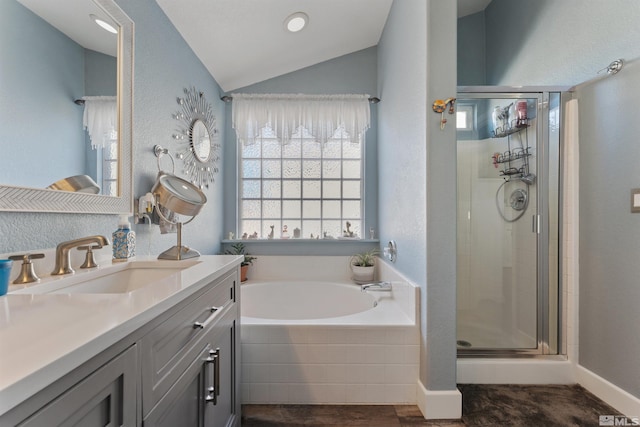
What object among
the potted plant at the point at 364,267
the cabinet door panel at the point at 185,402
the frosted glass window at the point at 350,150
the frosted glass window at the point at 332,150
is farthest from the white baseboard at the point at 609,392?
the frosted glass window at the point at 332,150

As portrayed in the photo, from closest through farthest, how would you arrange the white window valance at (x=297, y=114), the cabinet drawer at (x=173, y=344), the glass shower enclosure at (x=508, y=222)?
the cabinet drawer at (x=173, y=344)
the glass shower enclosure at (x=508, y=222)
the white window valance at (x=297, y=114)

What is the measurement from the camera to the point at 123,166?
1336 mm

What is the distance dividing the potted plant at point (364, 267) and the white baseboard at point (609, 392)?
1.45 metres

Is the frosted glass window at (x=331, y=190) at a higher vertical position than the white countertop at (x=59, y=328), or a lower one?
higher

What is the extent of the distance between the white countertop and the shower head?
212 cm

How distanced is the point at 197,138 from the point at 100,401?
6.56 ft

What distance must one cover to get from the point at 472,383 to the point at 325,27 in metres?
2.76

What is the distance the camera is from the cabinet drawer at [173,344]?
A: 0.63 m

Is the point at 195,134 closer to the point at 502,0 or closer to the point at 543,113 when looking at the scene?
the point at 543,113

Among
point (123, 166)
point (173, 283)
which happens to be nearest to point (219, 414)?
point (173, 283)

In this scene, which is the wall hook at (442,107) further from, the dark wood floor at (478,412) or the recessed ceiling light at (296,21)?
the dark wood floor at (478,412)

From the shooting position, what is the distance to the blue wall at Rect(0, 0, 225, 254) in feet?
3.10

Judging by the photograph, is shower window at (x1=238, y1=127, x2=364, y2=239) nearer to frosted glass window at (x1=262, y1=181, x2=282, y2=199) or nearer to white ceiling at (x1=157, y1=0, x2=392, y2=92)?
frosted glass window at (x1=262, y1=181, x2=282, y2=199)

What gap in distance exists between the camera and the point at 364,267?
257 centimetres
